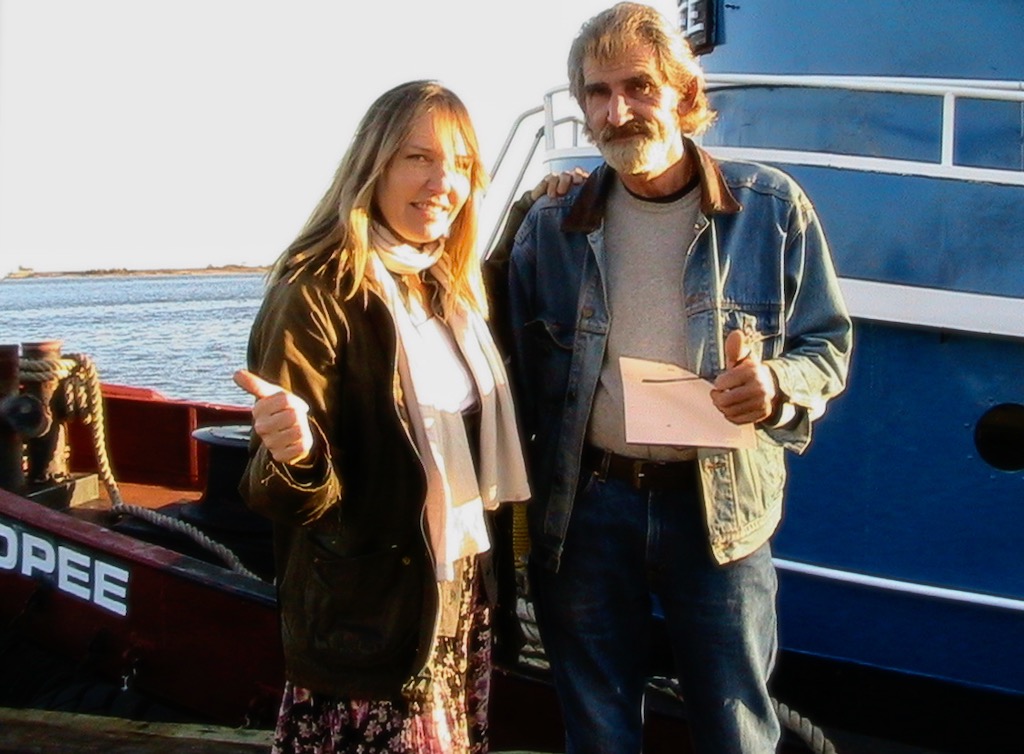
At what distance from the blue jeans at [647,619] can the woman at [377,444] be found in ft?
1.07

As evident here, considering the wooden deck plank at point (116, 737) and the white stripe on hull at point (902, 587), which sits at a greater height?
the white stripe on hull at point (902, 587)

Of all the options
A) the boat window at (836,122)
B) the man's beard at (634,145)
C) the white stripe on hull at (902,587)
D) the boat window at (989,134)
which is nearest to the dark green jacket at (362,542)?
the man's beard at (634,145)

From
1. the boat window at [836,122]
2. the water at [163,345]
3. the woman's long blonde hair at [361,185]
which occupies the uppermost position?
the boat window at [836,122]

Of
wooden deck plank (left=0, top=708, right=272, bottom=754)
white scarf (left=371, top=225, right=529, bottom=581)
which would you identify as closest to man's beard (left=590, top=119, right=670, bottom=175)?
white scarf (left=371, top=225, right=529, bottom=581)

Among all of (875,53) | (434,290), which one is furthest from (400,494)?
(875,53)

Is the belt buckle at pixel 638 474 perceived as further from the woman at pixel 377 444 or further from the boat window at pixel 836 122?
the boat window at pixel 836 122

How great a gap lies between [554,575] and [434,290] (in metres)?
0.77

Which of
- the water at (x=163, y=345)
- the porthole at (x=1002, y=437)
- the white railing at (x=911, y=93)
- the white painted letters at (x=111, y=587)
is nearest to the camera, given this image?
the white railing at (x=911, y=93)

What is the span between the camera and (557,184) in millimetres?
2887

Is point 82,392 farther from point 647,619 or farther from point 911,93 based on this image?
point 911,93

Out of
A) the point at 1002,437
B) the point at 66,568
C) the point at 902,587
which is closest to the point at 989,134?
the point at 1002,437

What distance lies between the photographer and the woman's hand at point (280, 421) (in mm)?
2064

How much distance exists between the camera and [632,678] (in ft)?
9.16

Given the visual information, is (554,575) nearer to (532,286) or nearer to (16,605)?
(532,286)
